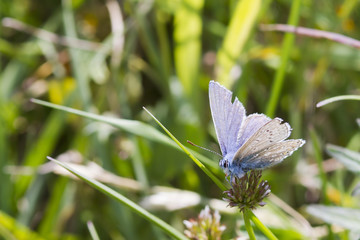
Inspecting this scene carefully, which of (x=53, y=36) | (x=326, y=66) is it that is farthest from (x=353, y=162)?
(x=53, y=36)

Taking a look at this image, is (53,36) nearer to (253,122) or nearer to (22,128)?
(22,128)

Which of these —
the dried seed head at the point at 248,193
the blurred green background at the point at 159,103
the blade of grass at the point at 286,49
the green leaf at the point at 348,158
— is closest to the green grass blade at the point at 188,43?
the blurred green background at the point at 159,103

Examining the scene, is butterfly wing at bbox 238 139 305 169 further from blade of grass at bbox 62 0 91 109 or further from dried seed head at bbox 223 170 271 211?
blade of grass at bbox 62 0 91 109

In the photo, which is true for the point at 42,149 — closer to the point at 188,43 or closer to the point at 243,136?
the point at 188,43

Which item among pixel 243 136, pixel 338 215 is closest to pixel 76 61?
pixel 243 136

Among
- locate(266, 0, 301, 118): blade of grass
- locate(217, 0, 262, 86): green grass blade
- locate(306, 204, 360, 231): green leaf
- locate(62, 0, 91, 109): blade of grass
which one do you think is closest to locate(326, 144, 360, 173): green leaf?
locate(306, 204, 360, 231): green leaf

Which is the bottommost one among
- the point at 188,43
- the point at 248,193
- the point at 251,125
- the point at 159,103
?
the point at 248,193
